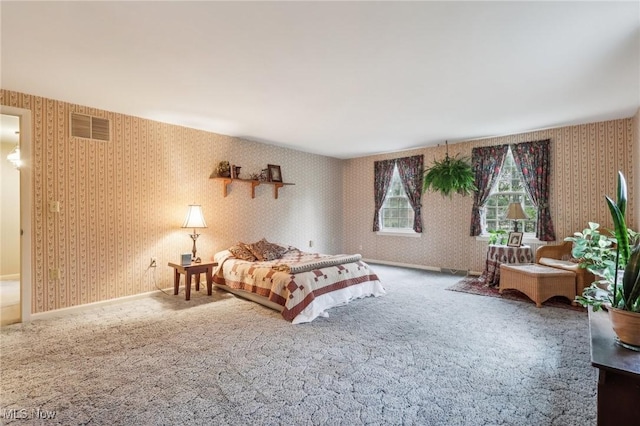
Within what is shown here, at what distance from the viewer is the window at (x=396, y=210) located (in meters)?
6.37

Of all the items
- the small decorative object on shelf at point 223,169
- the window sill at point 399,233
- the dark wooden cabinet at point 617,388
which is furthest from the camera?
the window sill at point 399,233

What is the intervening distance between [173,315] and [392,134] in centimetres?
400

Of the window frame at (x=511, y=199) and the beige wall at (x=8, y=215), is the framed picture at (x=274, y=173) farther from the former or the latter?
the beige wall at (x=8, y=215)

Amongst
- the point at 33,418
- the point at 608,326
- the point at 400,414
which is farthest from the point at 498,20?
the point at 33,418

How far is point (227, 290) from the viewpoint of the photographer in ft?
14.2

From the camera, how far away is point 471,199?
5.42 metres

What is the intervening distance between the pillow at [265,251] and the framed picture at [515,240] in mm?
3369

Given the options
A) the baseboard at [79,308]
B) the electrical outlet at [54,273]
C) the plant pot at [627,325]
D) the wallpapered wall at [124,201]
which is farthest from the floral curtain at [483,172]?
the electrical outlet at [54,273]

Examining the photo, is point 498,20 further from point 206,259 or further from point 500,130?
point 206,259

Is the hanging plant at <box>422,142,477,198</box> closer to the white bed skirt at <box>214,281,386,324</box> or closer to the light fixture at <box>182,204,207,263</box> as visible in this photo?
the white bed skirt at <box>214,281,386,324</box>

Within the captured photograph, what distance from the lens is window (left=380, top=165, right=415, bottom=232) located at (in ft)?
20.9

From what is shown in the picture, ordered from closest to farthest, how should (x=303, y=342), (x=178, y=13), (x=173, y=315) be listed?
(x=178, y=13)
(x=303, y=342)
(x=173, y=315)

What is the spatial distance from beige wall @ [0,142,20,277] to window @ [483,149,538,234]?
8.03 meters

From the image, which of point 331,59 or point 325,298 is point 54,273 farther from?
point 331,59
